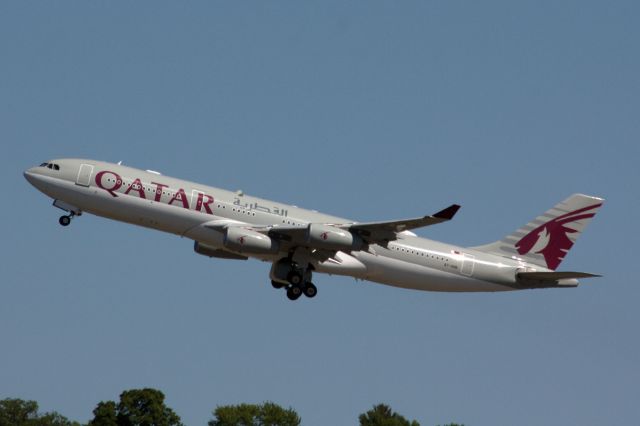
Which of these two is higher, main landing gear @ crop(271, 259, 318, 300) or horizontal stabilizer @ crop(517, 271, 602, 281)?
horizontal stabilizer @ crop(517, 271, 602, 281)

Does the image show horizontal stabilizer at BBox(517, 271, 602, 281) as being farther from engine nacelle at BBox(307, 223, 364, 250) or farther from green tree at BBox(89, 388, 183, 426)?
green tree at BBox(89, 388, 183, 426)

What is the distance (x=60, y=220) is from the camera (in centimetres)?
6356

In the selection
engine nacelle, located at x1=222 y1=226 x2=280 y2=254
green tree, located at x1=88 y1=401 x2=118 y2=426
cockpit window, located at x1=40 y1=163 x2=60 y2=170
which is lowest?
green tree, located at x1=88 y1=401 x2=118 y2=426

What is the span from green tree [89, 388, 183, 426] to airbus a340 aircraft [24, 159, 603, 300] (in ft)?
56.2

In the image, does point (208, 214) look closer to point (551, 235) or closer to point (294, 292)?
point (294, 292)

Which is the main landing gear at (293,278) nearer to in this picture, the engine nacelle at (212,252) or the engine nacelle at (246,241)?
the engine nacelle at (246,241)

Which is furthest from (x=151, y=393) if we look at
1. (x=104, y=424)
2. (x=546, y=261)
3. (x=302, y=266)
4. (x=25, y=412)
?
(x=546, y=261)

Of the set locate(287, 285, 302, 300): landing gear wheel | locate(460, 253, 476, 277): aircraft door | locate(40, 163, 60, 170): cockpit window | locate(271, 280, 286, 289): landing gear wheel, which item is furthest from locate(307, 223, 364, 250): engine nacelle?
locate(40, 163, 60, 170): cockpit window

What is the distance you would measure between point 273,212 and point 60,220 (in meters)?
10.2

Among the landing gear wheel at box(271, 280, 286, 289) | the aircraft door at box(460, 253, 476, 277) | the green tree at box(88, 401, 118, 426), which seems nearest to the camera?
the landing gear wheel at box(271, 280, 286, 289)

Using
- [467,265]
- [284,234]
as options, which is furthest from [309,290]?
[467,265]

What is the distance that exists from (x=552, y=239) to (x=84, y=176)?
24995 millimetres

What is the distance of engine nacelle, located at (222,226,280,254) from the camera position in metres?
61.7

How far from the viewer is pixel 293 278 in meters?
64.6
